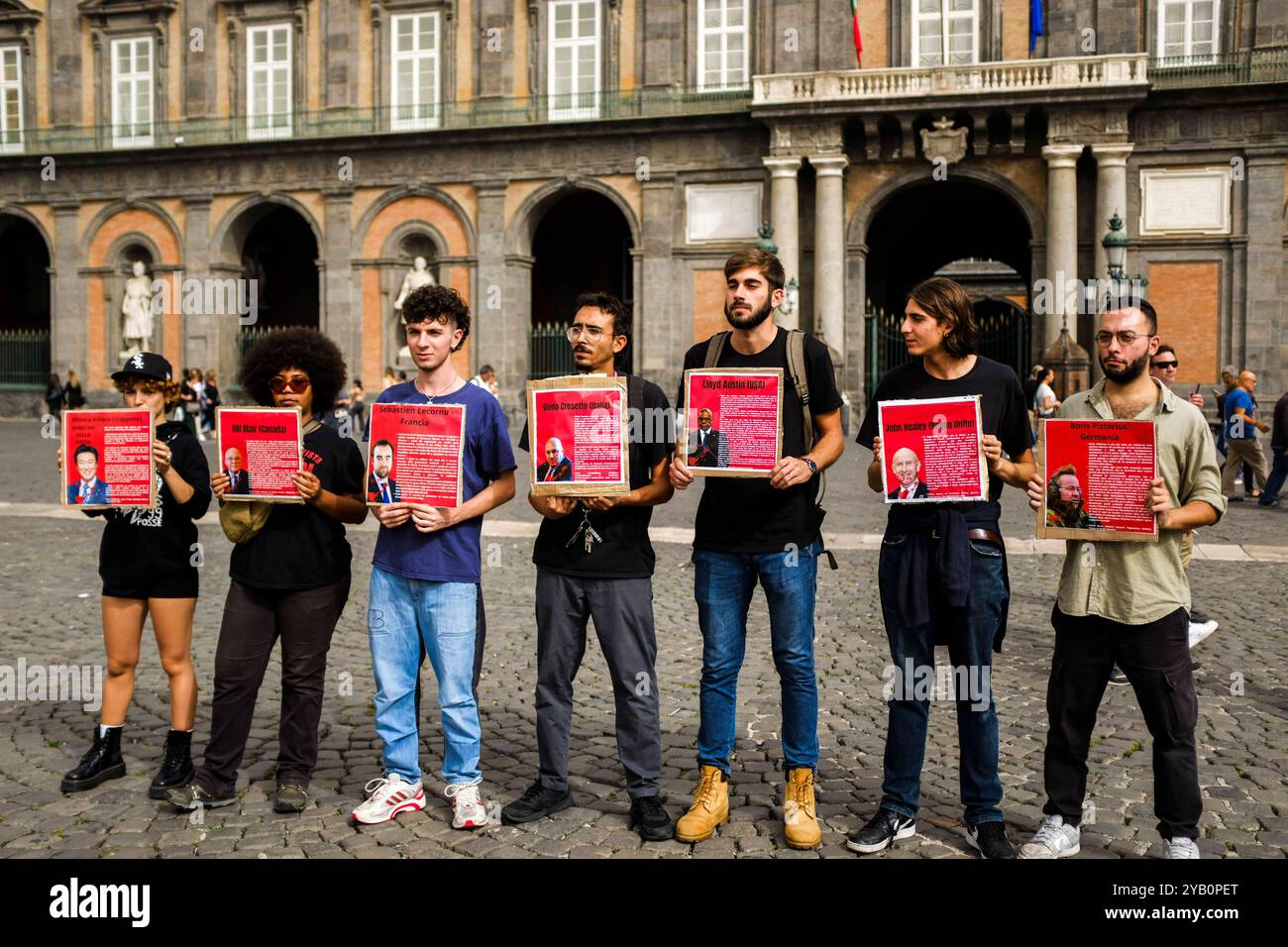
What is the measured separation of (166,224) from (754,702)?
103 ft

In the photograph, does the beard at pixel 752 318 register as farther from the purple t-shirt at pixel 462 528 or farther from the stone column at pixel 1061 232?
the stone column at pixel 1061 232

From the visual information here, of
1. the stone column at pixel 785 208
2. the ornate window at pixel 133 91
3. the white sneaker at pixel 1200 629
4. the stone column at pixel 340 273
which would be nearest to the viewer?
the white sneaker at pixel 1200 629

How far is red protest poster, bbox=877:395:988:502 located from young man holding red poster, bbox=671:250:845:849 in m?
0.25

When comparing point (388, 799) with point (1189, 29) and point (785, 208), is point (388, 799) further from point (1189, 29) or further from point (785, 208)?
point (1189, 29)

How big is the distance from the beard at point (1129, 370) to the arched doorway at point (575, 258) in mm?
31503

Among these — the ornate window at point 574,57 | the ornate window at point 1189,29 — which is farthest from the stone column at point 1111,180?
the ornate window at point 574,57

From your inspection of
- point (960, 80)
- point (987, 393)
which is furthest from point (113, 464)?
point (960, 80)

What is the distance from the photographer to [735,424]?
4793 millimetres

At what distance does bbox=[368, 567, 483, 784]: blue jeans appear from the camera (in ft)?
16.5

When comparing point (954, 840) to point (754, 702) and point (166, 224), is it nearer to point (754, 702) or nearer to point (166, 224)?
point (754, 702)

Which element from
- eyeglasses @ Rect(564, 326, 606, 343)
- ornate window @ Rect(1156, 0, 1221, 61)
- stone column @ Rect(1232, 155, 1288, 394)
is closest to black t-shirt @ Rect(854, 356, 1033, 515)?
eyeglasses @ Rect(564, 326, 606, 343)

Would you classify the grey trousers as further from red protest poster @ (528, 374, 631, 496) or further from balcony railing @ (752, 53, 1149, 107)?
balcony railing @ (752, 53, 1149, 107)

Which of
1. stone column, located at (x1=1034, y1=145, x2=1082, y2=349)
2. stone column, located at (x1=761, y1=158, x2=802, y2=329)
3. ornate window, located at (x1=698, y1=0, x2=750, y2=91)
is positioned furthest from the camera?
ornate window, located at (x1=698, y1=0, x2=750, y2=91)

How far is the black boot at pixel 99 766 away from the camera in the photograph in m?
5.35
